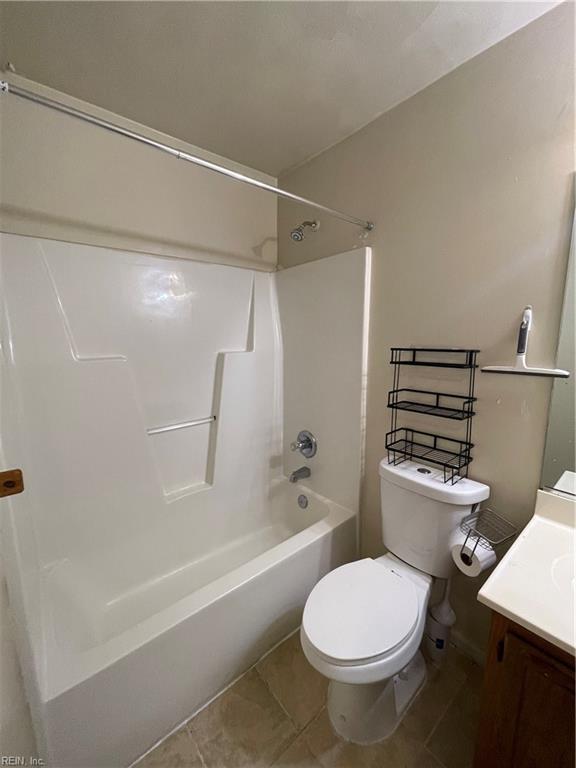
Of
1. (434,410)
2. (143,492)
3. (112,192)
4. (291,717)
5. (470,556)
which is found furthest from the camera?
(143,492)

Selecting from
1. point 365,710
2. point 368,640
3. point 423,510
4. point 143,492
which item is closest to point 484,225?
point 423,510

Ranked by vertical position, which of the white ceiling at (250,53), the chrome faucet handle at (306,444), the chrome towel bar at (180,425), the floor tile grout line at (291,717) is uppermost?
the white ceiling at (250,53)

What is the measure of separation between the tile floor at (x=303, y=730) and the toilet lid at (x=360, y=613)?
A: 18.3 inches

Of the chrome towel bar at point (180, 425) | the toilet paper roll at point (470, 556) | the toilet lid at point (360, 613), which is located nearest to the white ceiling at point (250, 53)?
the chrome towel bar at point (180, 425)

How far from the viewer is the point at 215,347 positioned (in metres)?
1.83

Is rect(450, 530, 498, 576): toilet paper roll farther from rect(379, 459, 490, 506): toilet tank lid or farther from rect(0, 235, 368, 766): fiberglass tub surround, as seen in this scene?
rect(0, 235, 368, 766): fiberglass tub surround

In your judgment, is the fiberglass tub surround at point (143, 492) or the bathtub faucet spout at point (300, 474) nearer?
the fiberglass tub surround at point (143, 492)

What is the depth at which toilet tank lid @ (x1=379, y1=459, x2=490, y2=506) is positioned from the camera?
112cm

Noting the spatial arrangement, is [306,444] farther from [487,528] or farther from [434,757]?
[434,757]

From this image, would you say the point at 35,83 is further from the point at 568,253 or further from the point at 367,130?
the point at 568,253

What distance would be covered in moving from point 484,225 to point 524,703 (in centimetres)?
139

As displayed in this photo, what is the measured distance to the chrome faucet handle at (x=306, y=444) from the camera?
186 cm

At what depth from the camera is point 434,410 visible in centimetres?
129

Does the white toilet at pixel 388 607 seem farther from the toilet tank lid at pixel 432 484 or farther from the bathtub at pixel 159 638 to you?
the bathtub at pixel 159 638
